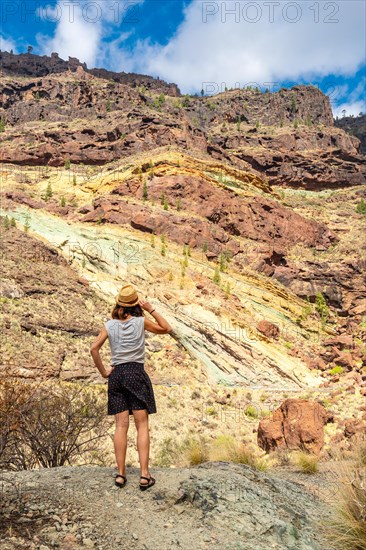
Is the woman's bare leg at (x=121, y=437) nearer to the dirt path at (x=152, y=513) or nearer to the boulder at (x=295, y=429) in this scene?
the dirt path at (x=152, y=513)

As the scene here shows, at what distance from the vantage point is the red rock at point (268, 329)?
23.3 metres

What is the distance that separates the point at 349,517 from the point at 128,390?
248cm

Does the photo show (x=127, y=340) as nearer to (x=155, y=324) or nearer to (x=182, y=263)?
(x=155, y=324)

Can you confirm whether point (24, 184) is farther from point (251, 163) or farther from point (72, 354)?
point (251, 163)

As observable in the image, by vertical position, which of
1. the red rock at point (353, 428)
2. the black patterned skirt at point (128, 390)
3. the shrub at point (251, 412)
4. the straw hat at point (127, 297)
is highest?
the straw hat at point (127, 297)

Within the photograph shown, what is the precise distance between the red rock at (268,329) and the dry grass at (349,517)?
19249 mm

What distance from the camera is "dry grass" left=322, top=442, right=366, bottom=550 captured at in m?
3.66

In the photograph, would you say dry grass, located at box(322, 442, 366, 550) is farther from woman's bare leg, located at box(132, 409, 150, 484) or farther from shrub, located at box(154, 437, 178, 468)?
shrub, located at box(154, 437, 178, 468)

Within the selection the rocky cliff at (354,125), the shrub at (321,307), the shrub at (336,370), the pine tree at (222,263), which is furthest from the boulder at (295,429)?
the rocky cliff at (354,125)

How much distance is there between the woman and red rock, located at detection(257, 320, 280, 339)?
1938cm

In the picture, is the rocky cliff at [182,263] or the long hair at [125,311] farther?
the rocky cliff at [182,263]

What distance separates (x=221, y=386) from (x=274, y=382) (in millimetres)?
2920

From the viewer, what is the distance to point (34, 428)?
8086mm

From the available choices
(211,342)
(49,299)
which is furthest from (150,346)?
(49,299)
